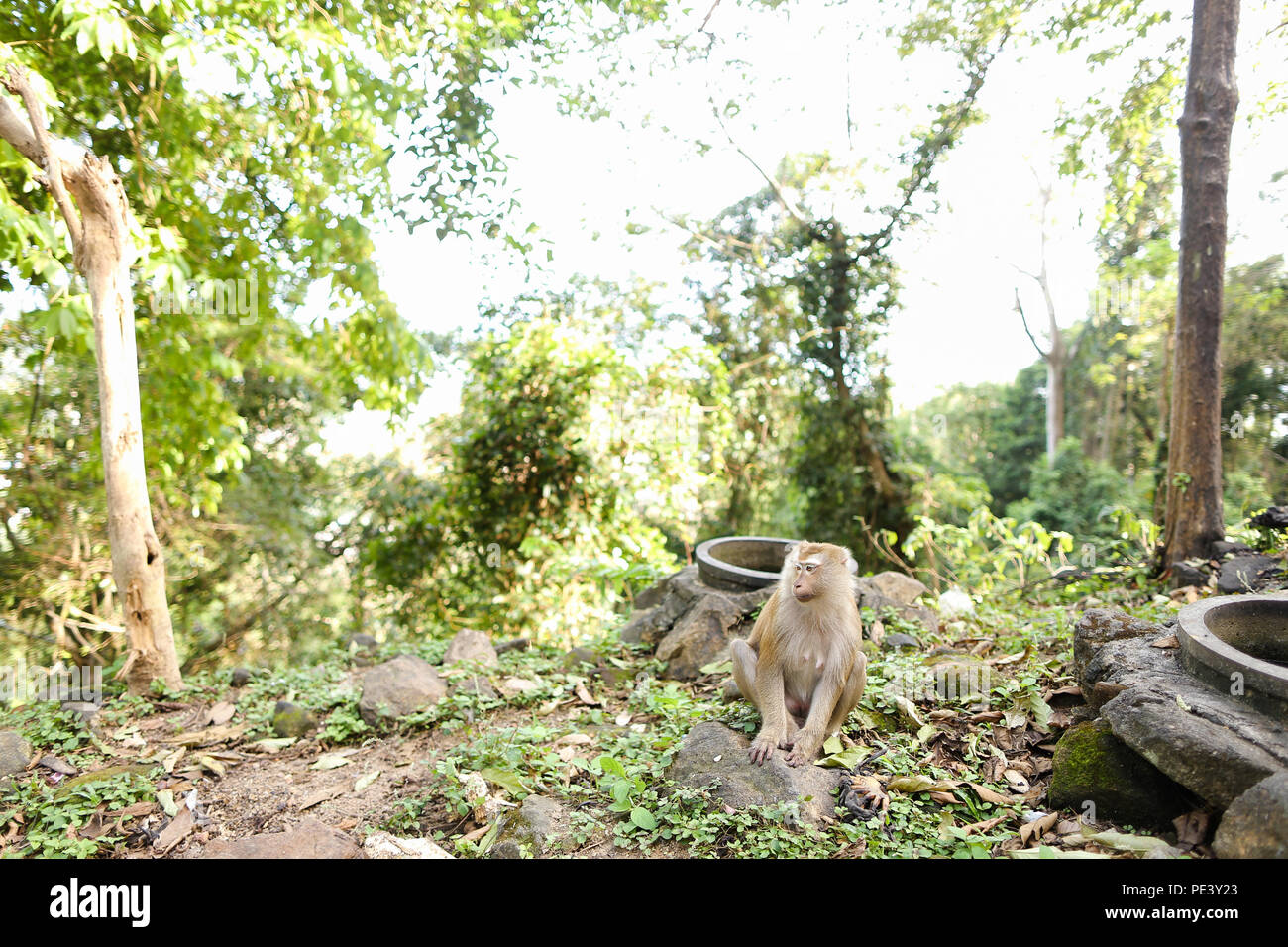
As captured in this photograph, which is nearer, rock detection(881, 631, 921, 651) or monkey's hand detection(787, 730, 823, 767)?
monkey's hand detection(787, 730, 823, 767)

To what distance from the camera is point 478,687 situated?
16.4 feet

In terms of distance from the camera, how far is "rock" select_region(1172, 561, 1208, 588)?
5.69 metres

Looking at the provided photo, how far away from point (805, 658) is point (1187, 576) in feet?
12.5

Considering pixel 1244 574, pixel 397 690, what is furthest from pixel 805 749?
pixel 1244 574

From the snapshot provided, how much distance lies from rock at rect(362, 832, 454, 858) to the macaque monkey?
4.59 feet

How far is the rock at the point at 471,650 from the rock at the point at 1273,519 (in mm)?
5785

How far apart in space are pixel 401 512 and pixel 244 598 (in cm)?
300

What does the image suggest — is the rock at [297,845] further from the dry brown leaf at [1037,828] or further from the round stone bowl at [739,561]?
the round stone bowl at [739,561]

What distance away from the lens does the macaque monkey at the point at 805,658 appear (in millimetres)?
3604

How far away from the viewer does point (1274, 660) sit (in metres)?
3.57

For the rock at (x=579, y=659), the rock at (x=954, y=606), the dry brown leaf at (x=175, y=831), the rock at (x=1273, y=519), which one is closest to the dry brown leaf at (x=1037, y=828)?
the rock at (x=954, y=606)

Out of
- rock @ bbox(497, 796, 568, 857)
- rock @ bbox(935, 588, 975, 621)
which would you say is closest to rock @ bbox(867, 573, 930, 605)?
rock @ bbox(935, 588, 975, 621)

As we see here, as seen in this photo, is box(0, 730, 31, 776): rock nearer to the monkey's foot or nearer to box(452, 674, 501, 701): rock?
box(452, 674, 501, 701): rock
